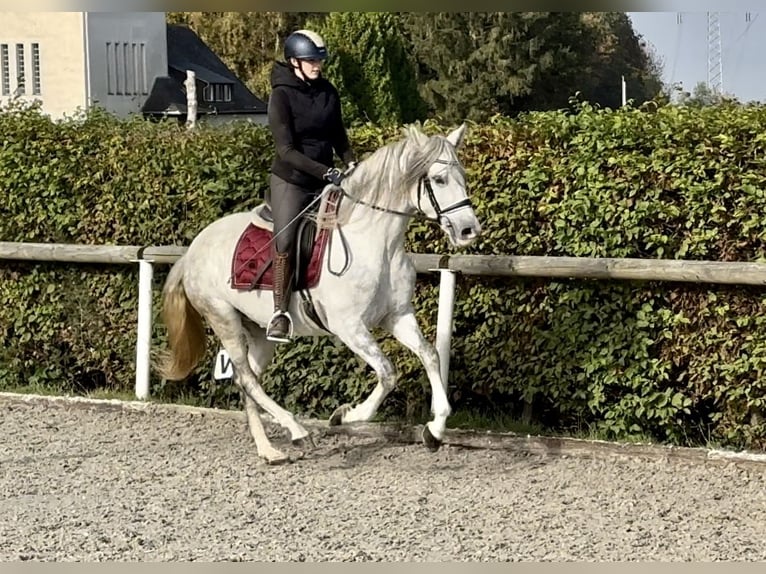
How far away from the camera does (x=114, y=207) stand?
9.70m

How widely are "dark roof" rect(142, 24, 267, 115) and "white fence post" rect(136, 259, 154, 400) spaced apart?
33.4m

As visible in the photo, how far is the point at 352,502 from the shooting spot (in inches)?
260

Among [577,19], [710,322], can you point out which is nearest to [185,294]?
[710,322]

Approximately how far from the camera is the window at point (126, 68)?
41.3 m

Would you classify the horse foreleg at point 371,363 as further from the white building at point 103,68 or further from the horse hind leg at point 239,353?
the white building at point 103,68

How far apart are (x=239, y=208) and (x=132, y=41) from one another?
37038mm

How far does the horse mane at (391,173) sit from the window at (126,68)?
3470 cm

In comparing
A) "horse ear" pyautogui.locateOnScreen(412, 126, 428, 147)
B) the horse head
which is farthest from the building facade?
the horse head

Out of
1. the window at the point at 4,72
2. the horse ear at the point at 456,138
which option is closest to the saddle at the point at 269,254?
the horse ear at the point at 456,138

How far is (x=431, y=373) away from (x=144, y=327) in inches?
121

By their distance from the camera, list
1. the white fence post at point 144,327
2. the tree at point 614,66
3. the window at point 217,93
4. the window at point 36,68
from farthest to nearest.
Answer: the tree at point 614,66 < the window at point 217,93 < the window at point 36,68 < the white fence post at point 144,327

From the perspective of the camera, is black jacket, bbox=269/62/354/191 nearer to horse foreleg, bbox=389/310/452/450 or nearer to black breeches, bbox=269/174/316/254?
black breeches, bbox=269/174/316/254

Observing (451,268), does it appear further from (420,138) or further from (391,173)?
(420,138)

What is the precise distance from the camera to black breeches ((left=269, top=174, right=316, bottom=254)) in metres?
7.34
